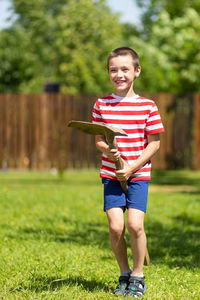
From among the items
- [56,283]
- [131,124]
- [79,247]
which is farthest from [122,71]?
[79,247]

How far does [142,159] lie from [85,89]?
27.2m

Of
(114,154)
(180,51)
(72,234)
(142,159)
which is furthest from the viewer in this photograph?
(180,51)

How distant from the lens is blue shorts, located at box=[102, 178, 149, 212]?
3.72 metres

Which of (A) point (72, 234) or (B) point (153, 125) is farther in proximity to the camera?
(A) point (72, 234)

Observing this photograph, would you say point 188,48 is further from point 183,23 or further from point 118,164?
point 118,164

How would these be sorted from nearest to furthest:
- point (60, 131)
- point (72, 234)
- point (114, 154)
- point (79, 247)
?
point (114, 154)
point (79, 247)
point (72, 234)
point (60, 131)

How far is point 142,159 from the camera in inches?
144

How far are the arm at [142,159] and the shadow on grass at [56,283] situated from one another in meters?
0.93

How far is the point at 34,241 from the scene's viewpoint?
225 inches

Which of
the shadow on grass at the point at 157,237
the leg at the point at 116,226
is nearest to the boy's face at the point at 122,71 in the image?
the leg at the point at 116,226

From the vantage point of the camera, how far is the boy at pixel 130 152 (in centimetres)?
371

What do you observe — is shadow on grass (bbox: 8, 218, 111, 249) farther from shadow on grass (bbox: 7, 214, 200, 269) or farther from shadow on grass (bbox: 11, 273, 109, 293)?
shadow on grass (bbox: 11, 273, 109, 293)

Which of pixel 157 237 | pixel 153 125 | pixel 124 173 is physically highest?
pixel 153 125

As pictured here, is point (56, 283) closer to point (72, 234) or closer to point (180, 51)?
point (72, 234)
